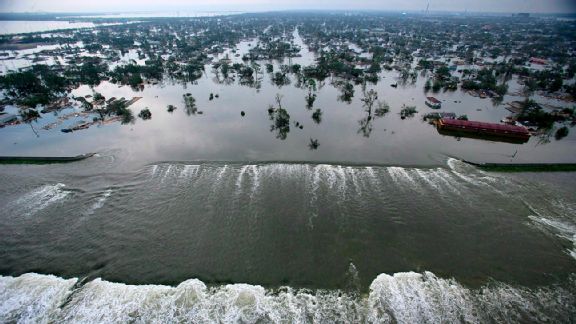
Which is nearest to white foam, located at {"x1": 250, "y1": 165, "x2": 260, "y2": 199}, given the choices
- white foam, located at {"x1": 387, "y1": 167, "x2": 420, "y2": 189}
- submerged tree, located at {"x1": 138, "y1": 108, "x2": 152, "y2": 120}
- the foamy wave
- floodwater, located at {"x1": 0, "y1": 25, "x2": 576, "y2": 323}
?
floodwater, located at {"x1": 0, "y1": 25, "x2": 576, "y2": 323}

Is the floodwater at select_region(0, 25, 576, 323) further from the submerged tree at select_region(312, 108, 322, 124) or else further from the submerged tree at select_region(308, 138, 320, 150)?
the submerged tree at select_region(312, 108, 322, 124)

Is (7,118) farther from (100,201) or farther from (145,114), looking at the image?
(100,201)

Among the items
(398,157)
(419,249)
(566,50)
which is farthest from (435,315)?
(566,50)

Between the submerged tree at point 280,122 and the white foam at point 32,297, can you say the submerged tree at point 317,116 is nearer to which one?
the submerged tree at point 280,122

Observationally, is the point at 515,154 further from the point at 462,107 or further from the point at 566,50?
the point at 566,50

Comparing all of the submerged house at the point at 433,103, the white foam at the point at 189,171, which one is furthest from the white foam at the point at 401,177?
the submerged house at the point at 433,103

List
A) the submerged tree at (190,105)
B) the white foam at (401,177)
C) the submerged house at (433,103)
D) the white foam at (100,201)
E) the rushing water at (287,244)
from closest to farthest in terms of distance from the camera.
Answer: the rushing water at (287,244)
the white foam at (100,201)
the white foam at (401,177)
the submerged tree at (190,105)
the submerged house at (433,103)
